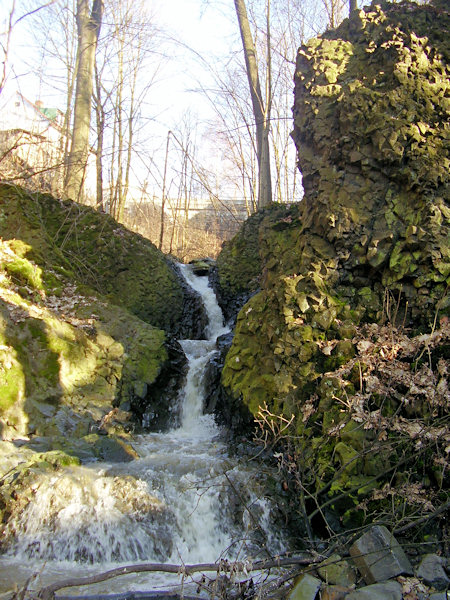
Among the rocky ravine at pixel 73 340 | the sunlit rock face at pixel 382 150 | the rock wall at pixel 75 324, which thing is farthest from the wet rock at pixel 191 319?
the sunlit rock face at pixel 382 150

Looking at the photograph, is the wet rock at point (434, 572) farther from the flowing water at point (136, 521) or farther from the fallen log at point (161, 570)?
the flowing water at point (136, 521)

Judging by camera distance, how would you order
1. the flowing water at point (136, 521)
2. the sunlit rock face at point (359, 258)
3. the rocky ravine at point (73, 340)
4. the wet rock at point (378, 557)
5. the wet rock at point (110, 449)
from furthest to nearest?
the rocky ravine at point (73, 340), the wet rock at point (110, 449), the sunlit rock face at point (359, 258), the flowing water at point (136, 521), the wet rock at point (378, 557)

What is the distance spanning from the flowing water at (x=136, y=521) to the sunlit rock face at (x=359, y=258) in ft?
3.21

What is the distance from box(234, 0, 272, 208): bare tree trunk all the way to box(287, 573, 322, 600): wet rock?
390 inches

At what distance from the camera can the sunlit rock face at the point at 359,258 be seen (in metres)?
4.82

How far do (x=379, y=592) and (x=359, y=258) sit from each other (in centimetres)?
417

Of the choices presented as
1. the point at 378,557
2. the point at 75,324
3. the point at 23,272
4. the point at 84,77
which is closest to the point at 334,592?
the point at 378,557

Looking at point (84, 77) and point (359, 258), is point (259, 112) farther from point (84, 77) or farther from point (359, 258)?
point (359, 258)

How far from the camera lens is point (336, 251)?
6.35m

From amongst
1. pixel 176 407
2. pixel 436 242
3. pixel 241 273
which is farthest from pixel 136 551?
pixel 241 273

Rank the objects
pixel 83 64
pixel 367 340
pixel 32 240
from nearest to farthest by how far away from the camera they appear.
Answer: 1. pixel 367 340
2. pixel 32 240
3. pixel 83 64

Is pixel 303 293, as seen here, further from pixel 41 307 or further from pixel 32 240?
pixel 32 240

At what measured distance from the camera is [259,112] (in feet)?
41.9

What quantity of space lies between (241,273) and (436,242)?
638 cm
